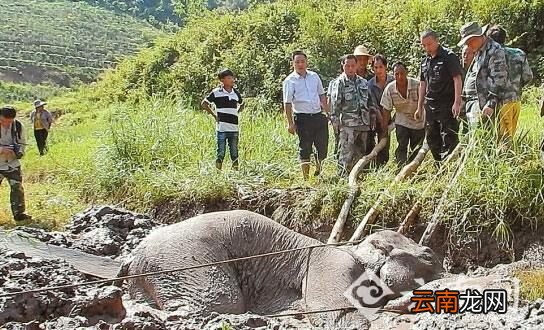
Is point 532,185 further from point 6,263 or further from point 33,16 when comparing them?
point 33,16

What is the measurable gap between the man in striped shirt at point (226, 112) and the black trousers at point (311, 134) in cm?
90

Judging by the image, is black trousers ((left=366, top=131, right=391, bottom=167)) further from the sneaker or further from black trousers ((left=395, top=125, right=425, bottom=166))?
the sneaker

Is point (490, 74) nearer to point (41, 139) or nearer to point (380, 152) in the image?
point (380, 152)

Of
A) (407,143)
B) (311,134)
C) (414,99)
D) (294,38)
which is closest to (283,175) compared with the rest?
(311,134)

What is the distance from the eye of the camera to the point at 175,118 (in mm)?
11062

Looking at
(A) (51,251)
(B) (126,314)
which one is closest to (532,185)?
(B) (126,314)

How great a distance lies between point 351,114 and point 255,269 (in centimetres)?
245

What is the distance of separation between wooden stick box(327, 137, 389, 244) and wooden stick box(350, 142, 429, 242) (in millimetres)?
162

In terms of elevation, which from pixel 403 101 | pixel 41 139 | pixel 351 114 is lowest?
pixel 41 139

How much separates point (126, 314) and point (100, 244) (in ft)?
8.57

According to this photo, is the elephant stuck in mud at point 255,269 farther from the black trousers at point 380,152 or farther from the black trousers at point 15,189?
the black trousers at point 15,189

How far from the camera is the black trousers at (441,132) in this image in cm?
719

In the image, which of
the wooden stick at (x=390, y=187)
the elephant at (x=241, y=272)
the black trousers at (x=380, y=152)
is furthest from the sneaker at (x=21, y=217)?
the wooden stick at (x=390, y=187)

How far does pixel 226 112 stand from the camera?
8836mm
